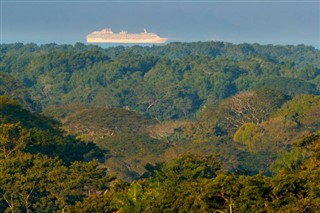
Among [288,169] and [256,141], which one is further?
[256,141]

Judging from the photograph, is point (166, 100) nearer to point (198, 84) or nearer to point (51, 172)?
point (198, 84)

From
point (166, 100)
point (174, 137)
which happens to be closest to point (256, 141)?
point (174, 137)

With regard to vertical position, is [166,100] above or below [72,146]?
below

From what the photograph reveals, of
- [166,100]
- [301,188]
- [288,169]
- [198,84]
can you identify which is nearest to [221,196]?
[301,188]

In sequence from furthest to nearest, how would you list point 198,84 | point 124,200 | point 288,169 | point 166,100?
point 198,84, point 166,100, point 288,169, point 124,200

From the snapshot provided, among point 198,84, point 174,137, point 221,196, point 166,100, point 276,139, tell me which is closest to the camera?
point 221,196

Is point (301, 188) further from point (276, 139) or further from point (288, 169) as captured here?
A: point (276, 139)
